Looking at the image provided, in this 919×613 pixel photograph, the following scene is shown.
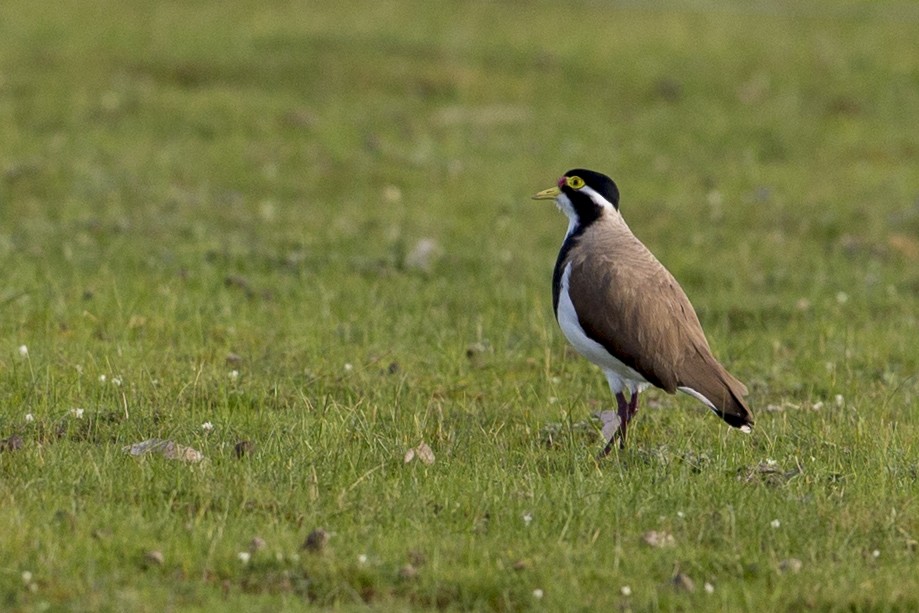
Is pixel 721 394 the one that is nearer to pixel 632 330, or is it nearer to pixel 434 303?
pixel 632 330

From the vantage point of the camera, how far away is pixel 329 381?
9.97 meters

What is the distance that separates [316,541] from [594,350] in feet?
9.53

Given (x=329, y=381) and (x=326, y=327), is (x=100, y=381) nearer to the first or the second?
(x=329, y=381)

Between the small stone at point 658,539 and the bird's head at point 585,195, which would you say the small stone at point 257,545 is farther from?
the bird's head at point 585,195

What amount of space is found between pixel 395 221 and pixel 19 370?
25.1 ft

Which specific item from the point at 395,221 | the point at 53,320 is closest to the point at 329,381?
the point at 53,320

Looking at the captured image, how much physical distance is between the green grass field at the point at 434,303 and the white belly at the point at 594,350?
314mm

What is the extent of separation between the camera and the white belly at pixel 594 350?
29.4ft

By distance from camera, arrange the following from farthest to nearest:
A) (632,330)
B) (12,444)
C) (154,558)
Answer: (632,330), (12,444), (154,558)

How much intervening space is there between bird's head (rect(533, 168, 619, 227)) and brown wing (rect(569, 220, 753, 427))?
2.00 feet

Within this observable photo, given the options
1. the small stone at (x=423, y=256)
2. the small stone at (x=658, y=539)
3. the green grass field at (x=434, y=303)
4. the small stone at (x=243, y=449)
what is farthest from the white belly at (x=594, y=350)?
the small stone at (x=423, y=256)

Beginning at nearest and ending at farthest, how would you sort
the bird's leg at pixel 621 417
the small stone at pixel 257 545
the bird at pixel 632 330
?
1. the small stone at pixel 257 545
2. the bird's leg at pixel 621 417
3. the bird at pixel 632 330

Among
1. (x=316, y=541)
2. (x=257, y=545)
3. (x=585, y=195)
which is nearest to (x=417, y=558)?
(x=316, y=541)

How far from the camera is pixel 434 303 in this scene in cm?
1280
